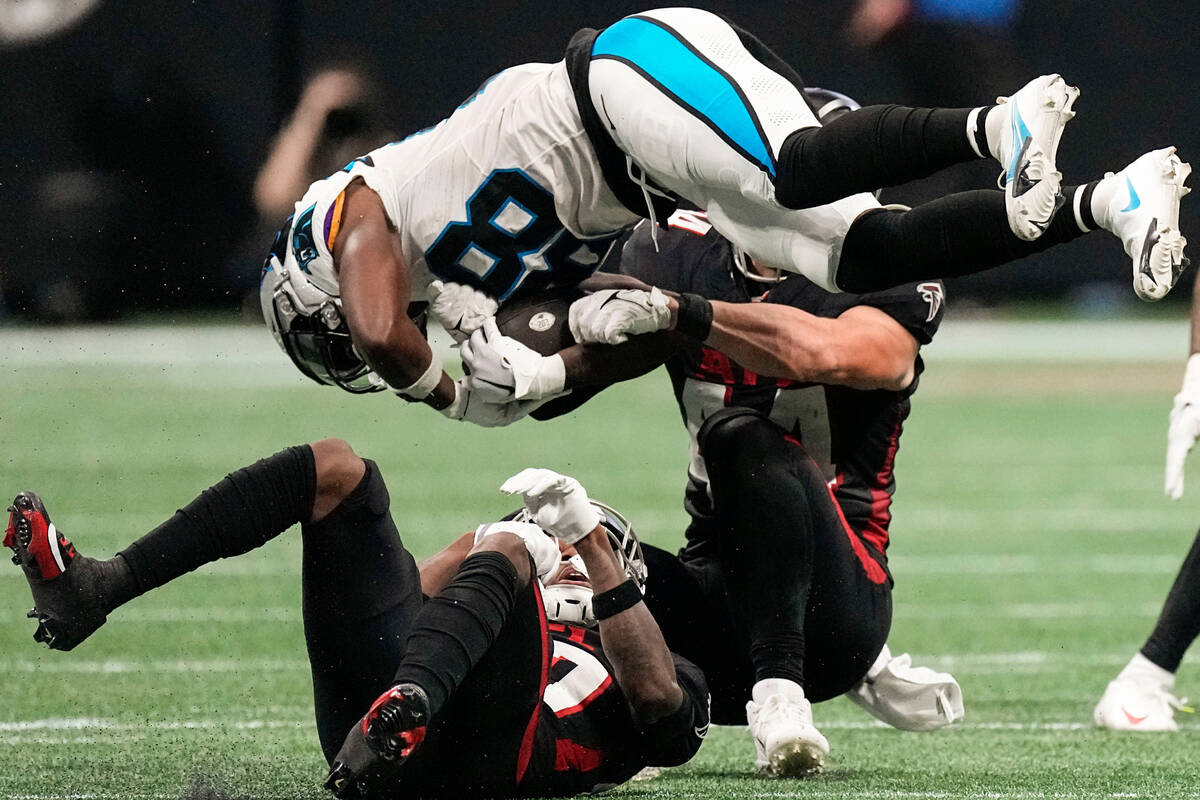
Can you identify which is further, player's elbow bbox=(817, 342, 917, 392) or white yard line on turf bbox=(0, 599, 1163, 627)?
white yard line on turf bbox=(0, 599, 1163, 627)

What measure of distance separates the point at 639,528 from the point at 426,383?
2888 millimetres

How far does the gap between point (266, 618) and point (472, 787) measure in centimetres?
204

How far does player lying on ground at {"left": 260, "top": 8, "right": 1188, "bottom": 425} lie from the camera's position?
2203 mm

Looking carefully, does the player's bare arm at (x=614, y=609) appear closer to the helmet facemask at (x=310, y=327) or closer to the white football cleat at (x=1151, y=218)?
the helmet facemask at (x=310, y=327)

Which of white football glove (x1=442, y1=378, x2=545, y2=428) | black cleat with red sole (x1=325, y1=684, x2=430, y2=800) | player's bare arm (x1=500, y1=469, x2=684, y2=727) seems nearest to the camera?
black cleat with red sole (x1=325, y1=684, x2=430, y2=800)

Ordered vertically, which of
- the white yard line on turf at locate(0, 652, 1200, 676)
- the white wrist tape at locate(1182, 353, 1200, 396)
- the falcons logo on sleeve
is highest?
the white wrist tape at locate(1182, 353, 1200, 396)

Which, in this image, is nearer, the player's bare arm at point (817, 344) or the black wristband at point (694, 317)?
the black wristband at point (694, 317)

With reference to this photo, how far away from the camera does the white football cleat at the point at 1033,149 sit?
2.13 m

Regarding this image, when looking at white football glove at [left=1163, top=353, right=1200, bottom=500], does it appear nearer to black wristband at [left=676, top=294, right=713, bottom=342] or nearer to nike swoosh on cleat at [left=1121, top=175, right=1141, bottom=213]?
nike swoosh on cleat at [left=1121, top=175, right=1141, bottom=213]

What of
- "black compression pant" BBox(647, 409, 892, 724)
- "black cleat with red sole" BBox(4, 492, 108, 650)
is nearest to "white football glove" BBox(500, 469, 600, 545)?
"black compression pant" BBox(647, 409, 892, 724)

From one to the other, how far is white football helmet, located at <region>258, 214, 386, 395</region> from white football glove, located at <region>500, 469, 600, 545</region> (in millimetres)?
358

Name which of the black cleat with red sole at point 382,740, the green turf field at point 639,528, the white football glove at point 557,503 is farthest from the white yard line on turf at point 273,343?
the black cleat with red sole at point 382,740

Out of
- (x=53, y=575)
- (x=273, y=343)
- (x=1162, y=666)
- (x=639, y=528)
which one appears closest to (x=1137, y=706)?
(x=1162, y=666)

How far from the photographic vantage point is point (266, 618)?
4.28 metres
